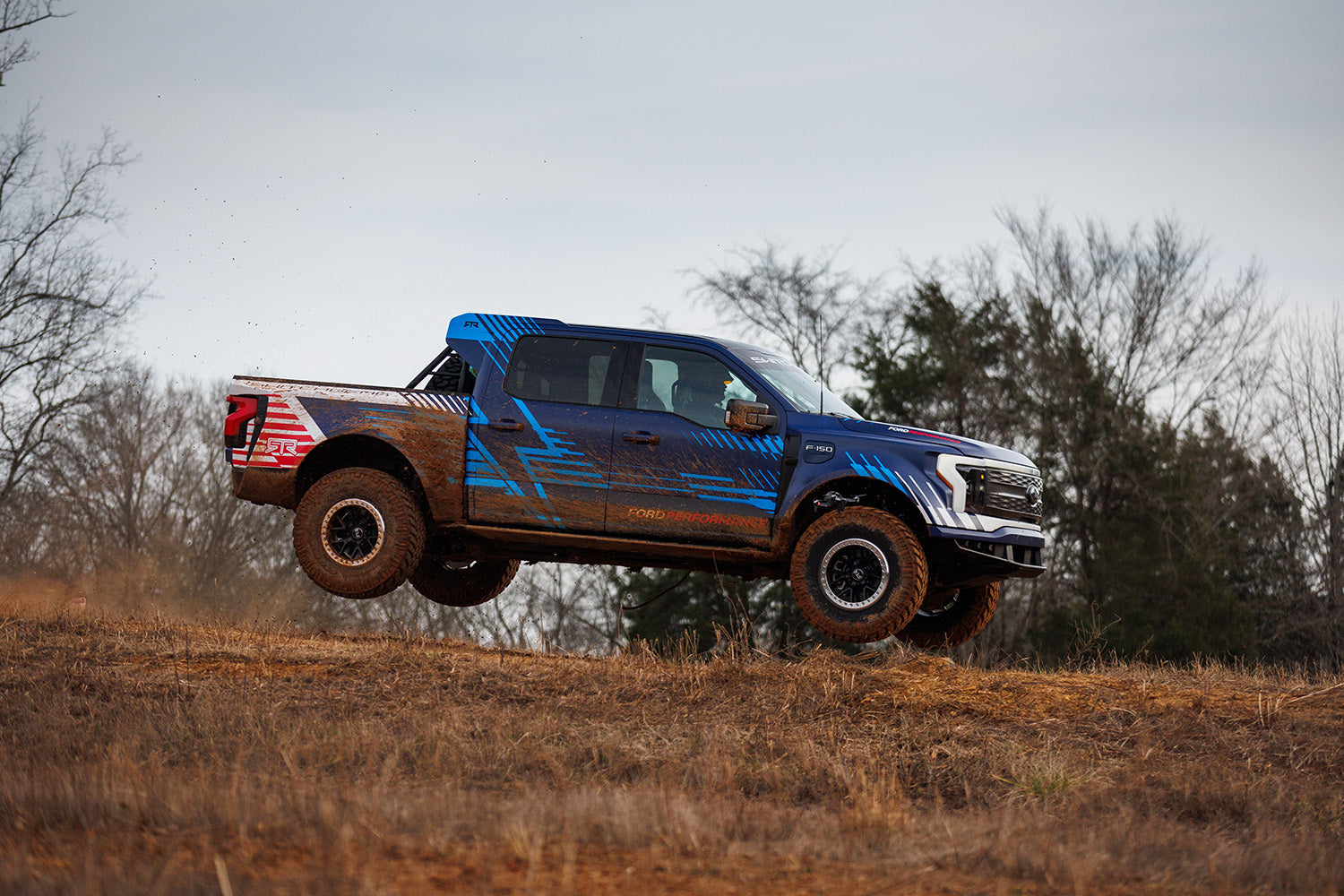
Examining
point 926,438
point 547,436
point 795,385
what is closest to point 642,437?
point 547,436

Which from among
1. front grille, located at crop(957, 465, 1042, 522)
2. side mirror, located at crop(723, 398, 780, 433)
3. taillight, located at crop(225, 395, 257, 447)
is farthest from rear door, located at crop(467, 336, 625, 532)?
front grille, located at crop(957, 465, 1042, 522)

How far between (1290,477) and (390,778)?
99.2 feet

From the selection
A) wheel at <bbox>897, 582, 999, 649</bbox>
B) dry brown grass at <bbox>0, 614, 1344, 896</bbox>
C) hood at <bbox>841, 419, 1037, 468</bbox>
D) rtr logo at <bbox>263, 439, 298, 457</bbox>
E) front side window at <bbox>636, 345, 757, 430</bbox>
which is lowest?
dry brown grass at <bbox>0, 614, 1344, 896</bbox>

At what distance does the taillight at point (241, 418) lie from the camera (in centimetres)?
903

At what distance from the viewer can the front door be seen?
326 inches

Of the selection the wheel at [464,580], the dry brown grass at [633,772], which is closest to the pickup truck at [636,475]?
the dry brown grass at [633,772]

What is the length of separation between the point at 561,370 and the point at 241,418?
2.48 m

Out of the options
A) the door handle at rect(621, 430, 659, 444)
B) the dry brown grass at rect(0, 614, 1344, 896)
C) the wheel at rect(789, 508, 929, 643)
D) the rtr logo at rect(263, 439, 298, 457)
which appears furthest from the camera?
the rtr logo at rect(263, 439, 298, 457)

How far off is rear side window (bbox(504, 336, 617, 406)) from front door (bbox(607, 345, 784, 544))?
0.28 metres

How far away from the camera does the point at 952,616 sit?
31.1 feet

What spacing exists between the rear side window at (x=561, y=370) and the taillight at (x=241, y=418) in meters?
1.98

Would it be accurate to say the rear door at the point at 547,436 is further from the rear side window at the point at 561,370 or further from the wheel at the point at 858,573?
the wheel at the point at 858,573

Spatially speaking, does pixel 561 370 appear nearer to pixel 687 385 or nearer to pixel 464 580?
pixel 687 385

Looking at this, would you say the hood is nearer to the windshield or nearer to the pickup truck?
the pickup truck
